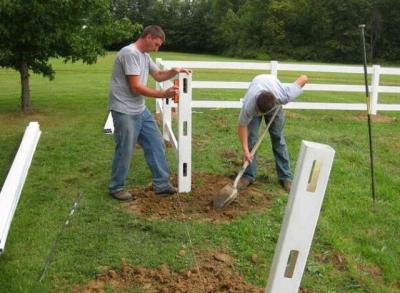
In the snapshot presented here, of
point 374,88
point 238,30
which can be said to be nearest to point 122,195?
point 374,88

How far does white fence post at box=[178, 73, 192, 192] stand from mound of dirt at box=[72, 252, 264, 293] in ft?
5.76

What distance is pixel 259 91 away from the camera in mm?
5746

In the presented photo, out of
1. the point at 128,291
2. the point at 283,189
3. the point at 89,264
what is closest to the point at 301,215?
the point at 128,291

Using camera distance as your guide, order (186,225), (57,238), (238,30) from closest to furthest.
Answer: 1. (57,238)
2. (186,225)
3. (238,30)

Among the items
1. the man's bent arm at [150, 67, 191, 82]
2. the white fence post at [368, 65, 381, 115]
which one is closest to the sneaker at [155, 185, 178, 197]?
the man's bent arm at [150, 67, 191, 82]

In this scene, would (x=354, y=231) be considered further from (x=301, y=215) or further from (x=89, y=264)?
(x=301, y=215)

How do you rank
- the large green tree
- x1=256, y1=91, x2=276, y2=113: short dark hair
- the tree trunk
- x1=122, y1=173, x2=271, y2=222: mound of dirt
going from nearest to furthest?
1. x1=122, y1=173, x2=271, y2=222: mound of dirt
2. x1=256, y1=91, x2=276, y2=113: short dark hair
3. the large green tree
4. the tree trunk

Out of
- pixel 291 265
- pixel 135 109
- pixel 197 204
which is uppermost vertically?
pixel 291 265

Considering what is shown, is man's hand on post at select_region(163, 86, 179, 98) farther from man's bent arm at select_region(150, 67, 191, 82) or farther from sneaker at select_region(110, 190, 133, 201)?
sneaker at select_region(110, 190, 133, 201)

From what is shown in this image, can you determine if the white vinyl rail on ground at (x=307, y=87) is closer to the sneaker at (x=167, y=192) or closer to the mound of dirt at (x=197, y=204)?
the mound of dirt at (x=197, y=204)

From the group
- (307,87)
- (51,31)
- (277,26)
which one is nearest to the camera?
(51,31)

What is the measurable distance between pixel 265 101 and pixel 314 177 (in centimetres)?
314

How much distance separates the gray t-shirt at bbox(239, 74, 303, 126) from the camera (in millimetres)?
5704

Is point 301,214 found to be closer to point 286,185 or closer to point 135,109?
point 135,109
